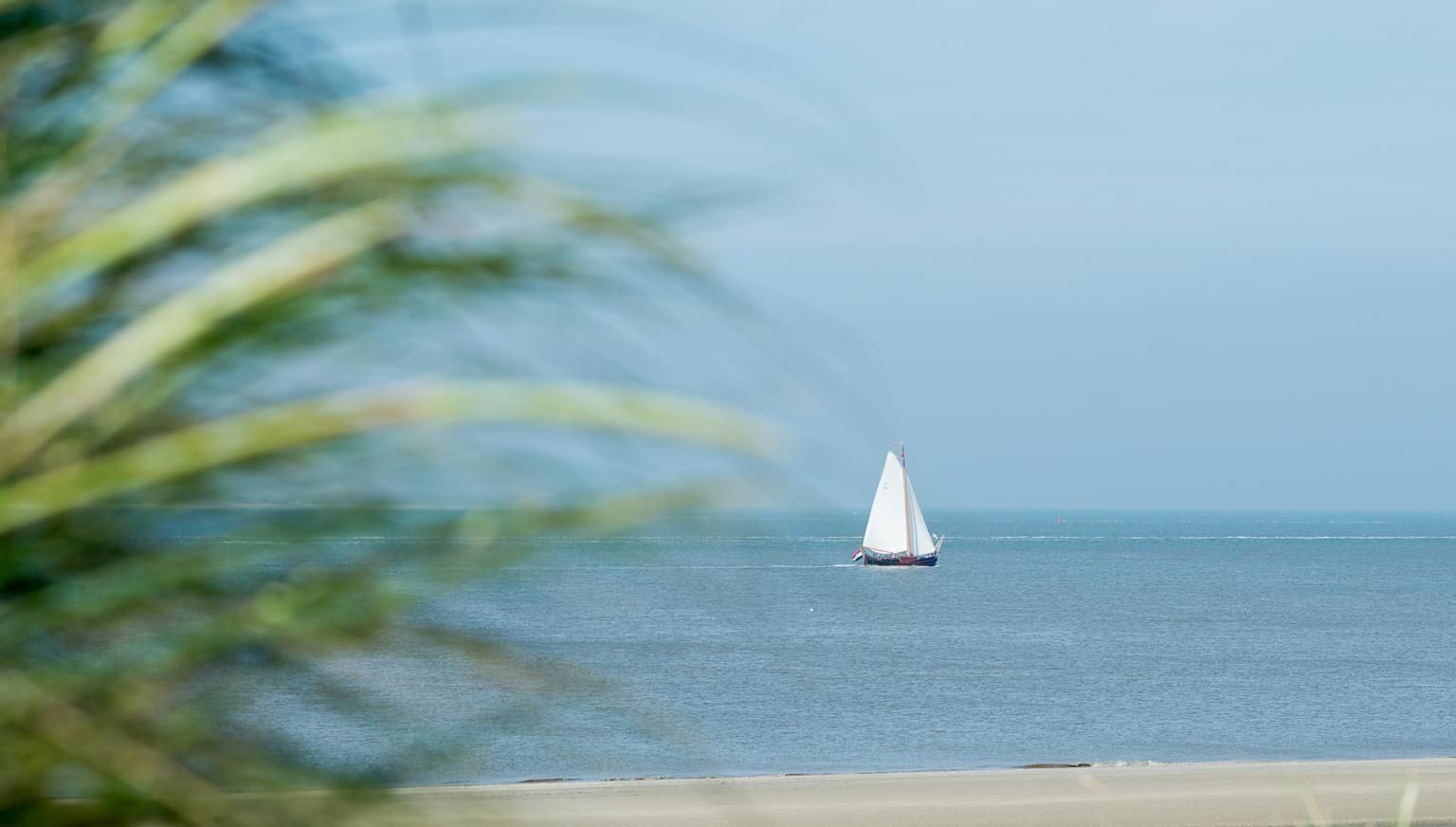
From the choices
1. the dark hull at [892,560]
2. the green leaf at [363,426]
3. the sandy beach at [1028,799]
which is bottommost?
the green leaf at [363,426]

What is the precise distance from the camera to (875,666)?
193 ft

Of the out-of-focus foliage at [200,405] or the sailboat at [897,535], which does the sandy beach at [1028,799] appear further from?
the sailboat at [897,535]

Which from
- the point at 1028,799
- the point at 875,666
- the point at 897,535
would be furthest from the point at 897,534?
the point at 1028,799

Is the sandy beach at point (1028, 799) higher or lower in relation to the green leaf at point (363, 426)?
higher

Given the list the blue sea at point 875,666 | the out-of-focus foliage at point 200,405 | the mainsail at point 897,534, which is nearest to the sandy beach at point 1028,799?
the blue sea at point 875,666

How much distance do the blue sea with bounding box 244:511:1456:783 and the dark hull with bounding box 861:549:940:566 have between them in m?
1.72

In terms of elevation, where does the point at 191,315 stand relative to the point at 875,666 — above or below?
below

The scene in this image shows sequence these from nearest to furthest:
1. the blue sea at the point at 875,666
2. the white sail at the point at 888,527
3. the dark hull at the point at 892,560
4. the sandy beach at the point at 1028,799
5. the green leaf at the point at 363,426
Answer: the green leaf at the point at 363,426 → the blue sea at the point at 875,666 → the sandy beach at the point at 1028,799 → the white sail at the point at 888,527 → the dark hull at the point at 892,560

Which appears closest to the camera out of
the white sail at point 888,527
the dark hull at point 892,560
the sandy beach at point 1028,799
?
the sandy beach at point 1028,799

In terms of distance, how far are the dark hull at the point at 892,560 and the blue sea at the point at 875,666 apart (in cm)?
172

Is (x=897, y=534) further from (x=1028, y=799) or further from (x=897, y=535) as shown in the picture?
(x=1028, y=799)

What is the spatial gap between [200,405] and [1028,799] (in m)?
22.6

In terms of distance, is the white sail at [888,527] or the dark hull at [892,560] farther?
the dark hull at [892,560]

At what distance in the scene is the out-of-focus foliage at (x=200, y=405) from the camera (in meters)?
0.70
